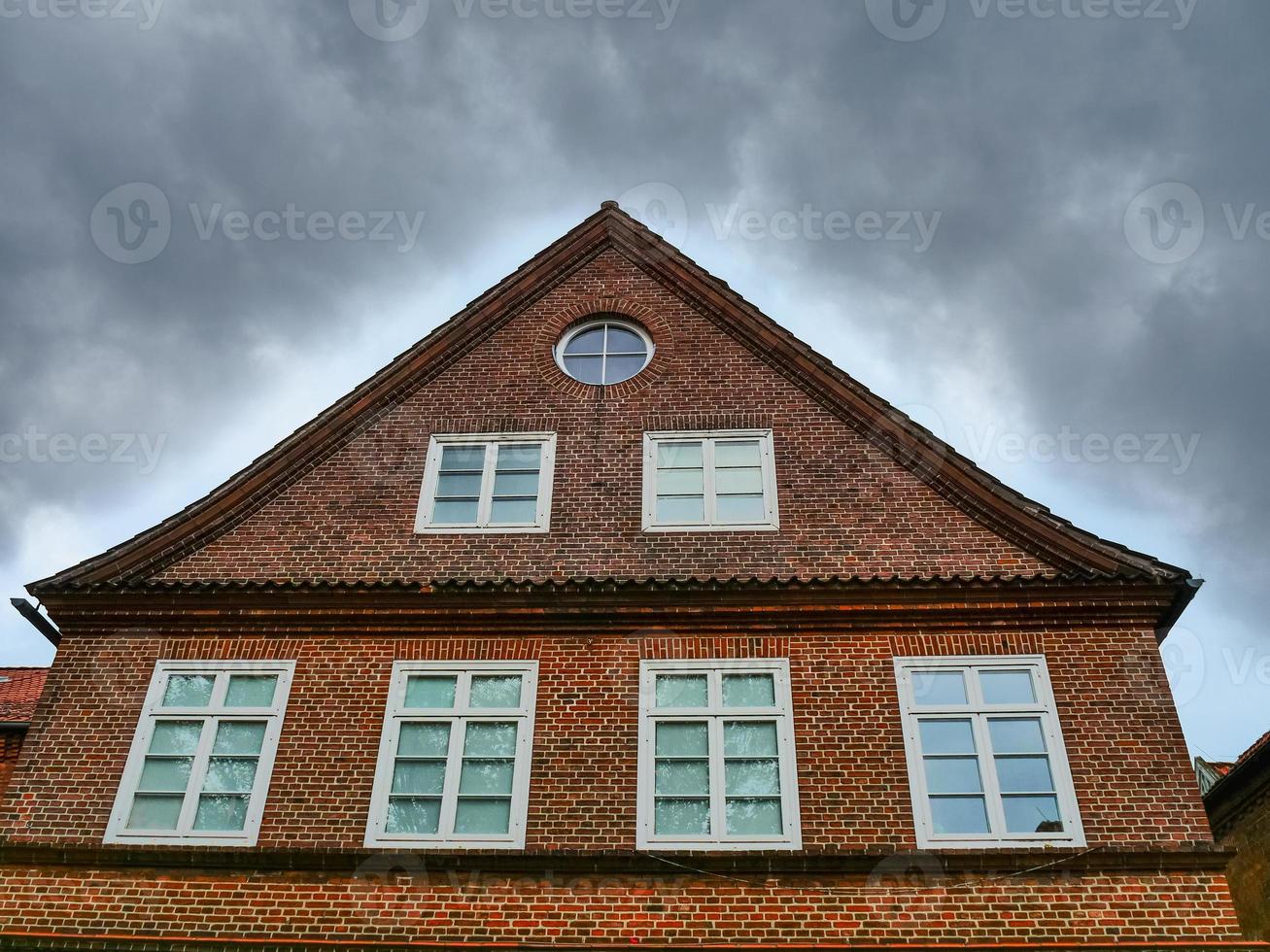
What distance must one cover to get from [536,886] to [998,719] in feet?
16.9

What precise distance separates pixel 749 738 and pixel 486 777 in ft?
9.25

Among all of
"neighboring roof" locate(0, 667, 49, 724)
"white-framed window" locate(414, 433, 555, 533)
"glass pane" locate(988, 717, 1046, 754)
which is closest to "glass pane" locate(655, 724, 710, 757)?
"glass pane" locate(988, 717, 1046, 754)

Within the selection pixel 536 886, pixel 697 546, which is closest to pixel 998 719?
pixel 697 546

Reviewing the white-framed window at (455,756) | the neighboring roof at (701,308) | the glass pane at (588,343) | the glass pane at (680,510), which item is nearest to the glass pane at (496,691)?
the white-framed window at (455,756)

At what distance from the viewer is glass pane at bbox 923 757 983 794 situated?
11531mm

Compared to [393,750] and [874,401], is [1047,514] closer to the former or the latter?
[874,401]

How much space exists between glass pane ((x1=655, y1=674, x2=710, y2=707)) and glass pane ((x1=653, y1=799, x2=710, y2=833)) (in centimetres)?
111

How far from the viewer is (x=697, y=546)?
13688mm

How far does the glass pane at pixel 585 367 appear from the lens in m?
15.9

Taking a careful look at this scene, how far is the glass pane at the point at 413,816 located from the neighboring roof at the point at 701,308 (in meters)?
4.29

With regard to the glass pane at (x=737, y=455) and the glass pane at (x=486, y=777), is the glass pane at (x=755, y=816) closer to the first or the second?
the glass pane at (x=486, y=777)

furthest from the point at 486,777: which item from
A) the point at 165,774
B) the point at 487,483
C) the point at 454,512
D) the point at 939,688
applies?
the point at 939,688

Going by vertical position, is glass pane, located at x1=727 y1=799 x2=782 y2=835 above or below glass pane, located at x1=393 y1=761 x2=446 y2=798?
below

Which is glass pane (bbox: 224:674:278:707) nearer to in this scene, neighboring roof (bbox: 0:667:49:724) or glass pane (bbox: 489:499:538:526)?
neighboring roof (bbox: 0:667:49:724)
